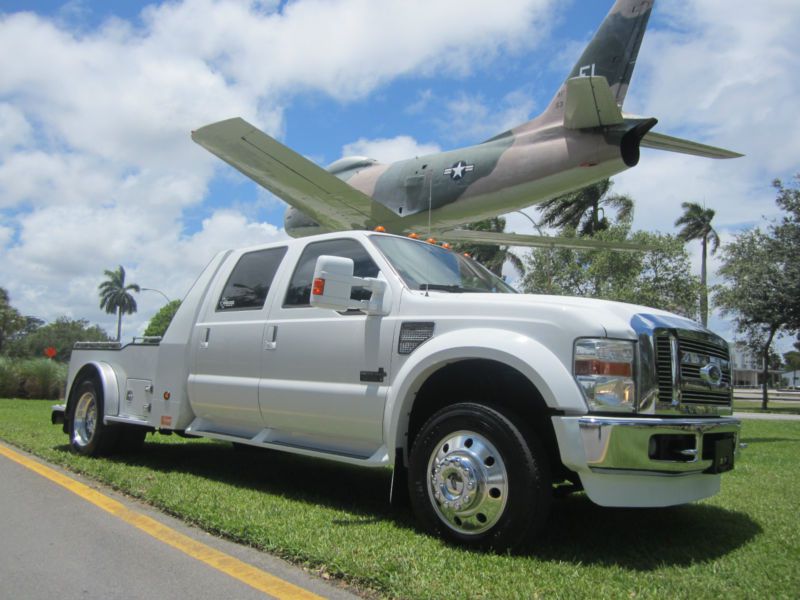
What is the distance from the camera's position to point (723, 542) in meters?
4.07

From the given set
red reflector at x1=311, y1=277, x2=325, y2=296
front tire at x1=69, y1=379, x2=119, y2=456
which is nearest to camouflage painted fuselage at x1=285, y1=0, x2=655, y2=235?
front tire at x1=69, y1=379, x2=119, y2=456

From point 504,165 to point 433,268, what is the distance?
8.21 metres

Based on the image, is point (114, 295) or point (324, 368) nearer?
point (324, 368)

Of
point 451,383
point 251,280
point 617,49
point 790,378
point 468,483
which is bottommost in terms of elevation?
point 468,483

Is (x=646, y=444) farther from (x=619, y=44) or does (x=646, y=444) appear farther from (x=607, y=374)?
(x=619, y=44)

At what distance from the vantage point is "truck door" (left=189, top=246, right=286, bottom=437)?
17.5ft

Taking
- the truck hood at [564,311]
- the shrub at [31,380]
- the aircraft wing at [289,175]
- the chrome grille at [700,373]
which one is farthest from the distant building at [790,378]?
the truck hood at [564,311]

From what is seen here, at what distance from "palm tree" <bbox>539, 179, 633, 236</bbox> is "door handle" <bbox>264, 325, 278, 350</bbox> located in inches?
1175

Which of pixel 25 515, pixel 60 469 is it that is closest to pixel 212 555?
pixel 25 515

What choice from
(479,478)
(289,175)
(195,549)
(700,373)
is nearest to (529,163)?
(289,175)

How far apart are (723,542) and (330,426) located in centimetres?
254

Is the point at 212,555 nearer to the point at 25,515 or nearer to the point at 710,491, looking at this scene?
the point at 25,515

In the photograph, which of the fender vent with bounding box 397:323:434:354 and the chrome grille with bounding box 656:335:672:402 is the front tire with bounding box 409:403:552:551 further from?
the chrome grille with bounding box 656:335:672:402

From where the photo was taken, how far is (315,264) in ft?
17.3
